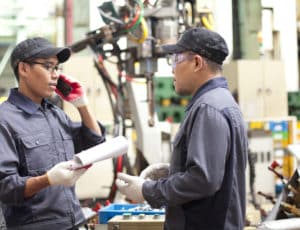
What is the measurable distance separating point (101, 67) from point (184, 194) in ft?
8.09

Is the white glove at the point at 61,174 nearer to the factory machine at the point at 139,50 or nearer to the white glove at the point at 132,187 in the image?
the white glove at the point at 132,187

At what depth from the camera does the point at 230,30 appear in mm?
6469

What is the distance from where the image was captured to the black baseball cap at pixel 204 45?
192cm

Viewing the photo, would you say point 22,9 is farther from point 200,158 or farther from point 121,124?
A: point 200,158

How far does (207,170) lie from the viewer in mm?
1748

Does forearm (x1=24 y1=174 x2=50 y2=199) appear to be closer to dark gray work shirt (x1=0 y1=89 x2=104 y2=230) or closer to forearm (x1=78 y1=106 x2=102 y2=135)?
dark gray work shirt (x1=0 y1=89 x2=104 y2=230)

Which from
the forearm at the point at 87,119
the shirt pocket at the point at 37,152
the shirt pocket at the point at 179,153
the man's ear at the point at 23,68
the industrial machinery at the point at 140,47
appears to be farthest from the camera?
the industrial machinery at the point at 140,47

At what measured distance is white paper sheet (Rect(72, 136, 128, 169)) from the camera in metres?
1.94

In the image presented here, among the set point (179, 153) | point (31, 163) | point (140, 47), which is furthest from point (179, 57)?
point (140, 47)

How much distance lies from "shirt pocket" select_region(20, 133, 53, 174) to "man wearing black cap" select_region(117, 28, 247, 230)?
0.35m

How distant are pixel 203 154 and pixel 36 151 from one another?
71cm

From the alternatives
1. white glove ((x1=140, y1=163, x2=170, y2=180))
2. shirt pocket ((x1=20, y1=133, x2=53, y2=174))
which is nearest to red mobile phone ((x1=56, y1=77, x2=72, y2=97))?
shirt pocket ((x1=20, y1=133, x2=53, y2=174))

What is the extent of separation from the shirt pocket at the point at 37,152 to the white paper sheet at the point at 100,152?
0.19 m

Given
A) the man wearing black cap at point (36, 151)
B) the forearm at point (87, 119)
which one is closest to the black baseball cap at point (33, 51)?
the man wearing black cap at point (36, 151)
